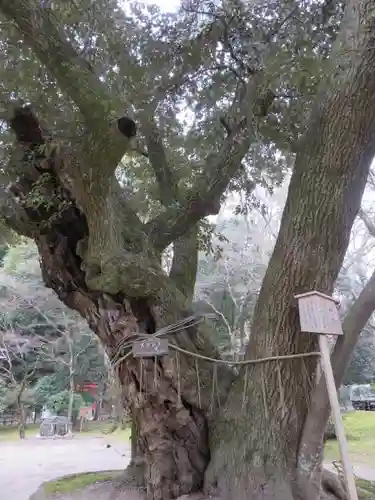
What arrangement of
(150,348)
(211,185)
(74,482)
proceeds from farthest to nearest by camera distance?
(74,482)
(211,185)
(150,348)

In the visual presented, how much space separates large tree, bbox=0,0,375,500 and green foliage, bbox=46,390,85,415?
12.4m

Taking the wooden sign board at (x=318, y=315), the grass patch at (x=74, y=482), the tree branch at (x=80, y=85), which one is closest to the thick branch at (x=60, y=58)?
the tree branch at (x=80, y=85)

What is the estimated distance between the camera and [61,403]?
14945 millimetres

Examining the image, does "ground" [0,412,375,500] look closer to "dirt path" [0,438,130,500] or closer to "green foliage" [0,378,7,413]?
"dirt path" [0,438,130,500]

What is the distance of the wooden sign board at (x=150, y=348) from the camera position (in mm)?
2992

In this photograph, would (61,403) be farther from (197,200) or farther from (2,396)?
(197,200)

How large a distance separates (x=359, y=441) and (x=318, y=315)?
840 centimetres

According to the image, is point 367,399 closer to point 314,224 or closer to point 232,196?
point 232,196

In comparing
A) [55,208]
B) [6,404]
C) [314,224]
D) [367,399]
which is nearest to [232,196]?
[55,208]

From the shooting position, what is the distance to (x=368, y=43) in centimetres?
276

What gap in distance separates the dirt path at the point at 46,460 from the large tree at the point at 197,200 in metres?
3.60

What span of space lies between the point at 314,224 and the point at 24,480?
6.17 meters

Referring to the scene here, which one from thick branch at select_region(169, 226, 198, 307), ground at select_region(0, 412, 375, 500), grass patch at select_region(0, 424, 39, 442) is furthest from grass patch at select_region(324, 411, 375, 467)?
grass patch at select_region(0, 424, 39, 442)

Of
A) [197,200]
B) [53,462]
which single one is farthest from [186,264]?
[53,462]
